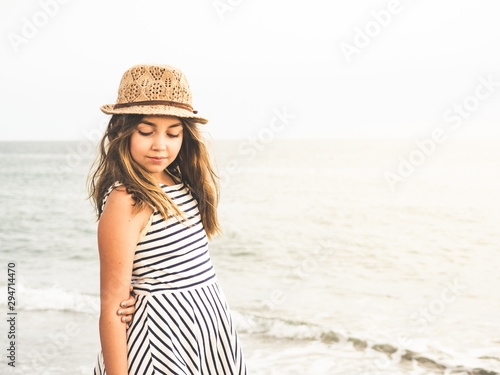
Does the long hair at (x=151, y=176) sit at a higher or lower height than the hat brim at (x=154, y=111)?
lower

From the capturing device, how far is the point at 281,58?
3719 centimetres

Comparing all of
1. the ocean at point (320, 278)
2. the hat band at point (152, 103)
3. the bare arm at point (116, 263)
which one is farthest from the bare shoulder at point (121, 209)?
the ocean at point (320, 278)

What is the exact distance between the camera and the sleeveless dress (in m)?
1.77

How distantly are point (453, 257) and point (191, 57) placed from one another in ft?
79.5

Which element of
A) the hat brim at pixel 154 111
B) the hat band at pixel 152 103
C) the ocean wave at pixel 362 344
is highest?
the hat band at pixel 152 103

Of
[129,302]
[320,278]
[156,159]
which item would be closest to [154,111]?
[156,159]

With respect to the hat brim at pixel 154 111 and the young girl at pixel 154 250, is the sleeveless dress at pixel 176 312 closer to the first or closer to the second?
the young girl at pixel 154 250

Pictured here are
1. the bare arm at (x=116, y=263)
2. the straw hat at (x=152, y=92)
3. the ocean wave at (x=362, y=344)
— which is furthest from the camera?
the ocean wave at (x=362, y=344)

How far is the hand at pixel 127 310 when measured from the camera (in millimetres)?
1748

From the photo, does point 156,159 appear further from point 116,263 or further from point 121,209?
point 116,263

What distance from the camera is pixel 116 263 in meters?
1.70

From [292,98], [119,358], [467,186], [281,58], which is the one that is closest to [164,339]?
[119,358]

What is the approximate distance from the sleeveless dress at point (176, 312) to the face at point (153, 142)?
10cm

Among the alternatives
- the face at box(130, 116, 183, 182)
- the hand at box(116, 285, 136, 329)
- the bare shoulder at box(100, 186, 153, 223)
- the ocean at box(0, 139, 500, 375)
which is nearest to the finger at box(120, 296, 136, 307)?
the hand at box(116, 285, 136, 329)
